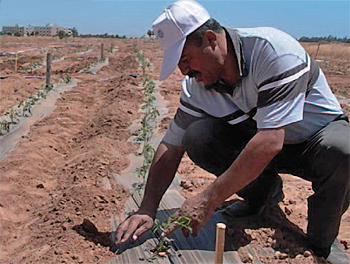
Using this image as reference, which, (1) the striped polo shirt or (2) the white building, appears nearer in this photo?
(1) the striped polo shirt

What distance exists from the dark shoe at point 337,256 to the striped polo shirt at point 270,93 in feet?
1.97

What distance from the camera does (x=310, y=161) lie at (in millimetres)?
2010

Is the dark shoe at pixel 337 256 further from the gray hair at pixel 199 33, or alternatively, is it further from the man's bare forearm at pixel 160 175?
the gray hair at pixel 199 33

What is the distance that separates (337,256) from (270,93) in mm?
939

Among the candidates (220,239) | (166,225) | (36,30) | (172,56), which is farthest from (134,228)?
(36,30)

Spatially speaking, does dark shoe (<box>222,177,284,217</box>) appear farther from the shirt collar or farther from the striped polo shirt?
the shirt collar

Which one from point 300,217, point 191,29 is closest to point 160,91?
point 300,217

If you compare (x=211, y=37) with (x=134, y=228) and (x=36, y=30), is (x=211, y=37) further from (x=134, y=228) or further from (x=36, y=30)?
(x=36, y=30)

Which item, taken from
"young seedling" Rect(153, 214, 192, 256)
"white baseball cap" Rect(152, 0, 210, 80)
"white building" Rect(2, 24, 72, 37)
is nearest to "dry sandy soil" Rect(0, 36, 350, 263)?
"young seedling" Rect(153, 214, 192, 256)

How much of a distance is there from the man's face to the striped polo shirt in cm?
10

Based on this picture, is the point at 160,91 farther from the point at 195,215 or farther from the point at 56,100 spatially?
the point at 195,215

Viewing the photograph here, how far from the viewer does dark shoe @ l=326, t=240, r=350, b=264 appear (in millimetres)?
2008

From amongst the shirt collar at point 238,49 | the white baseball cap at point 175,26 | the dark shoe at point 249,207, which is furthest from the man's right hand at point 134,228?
the shirt collar at point 238,49

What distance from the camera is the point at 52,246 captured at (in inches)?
85.4
